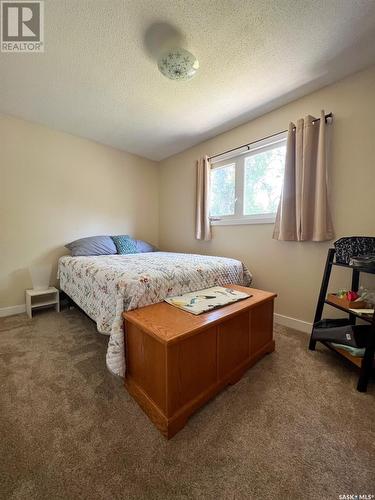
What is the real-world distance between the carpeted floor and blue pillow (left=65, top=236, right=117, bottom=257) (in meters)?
1.37

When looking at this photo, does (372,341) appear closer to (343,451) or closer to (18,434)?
(343,451)

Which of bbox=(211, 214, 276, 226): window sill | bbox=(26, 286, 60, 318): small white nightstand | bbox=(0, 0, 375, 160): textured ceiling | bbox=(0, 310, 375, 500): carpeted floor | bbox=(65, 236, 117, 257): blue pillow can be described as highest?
bbox=(0, 0, 375, 160): textured ceiling

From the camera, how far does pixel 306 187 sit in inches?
75.1

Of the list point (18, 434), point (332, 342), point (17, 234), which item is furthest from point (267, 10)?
point (17, 234)

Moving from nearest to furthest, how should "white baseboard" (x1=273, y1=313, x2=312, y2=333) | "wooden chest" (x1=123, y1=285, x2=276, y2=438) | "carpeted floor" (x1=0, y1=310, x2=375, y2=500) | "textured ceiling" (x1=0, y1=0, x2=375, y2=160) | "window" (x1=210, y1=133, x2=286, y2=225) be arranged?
"carpeted floor" (x1=0, y1=310, x2=375, y2=500)
"wooden chest" (x1=123, y1=285, x2=276, y2=438)
"textured ceiling" (x1=0, y1=0, x2=375, y2=160)
"white baseboard" (x1=273, y1=313, x2=312, y2=333)
"window" (x1=210, y1=133, x2=286, y2=225)

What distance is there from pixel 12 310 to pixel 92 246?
3.82 ft

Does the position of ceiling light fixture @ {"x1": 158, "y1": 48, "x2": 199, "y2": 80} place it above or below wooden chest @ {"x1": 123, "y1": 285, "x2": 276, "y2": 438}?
above

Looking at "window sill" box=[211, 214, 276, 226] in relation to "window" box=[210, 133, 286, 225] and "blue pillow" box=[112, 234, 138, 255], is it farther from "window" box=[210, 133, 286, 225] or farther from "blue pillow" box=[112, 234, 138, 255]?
"blue pillow" box=[112, 234, 138, 255]

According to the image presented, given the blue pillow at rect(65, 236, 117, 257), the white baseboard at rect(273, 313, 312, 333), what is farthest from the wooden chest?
the blue pillow at rect(65, 236, 117, 257)

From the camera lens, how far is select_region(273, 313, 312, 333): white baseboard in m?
2.03

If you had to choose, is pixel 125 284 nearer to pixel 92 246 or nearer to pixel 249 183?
pixel 92 246

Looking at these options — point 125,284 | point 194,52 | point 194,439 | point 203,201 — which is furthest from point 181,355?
point 203,201

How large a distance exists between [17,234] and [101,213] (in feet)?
3.47

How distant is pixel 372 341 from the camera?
4.08ft
